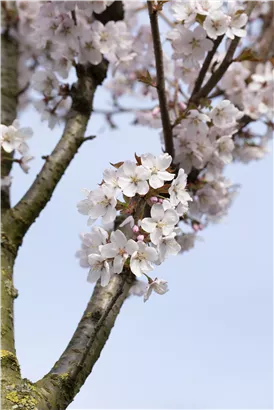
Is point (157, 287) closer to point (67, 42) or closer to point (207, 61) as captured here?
point (207, 61)

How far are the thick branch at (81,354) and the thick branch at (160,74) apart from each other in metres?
0.70

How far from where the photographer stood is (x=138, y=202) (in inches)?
63.2

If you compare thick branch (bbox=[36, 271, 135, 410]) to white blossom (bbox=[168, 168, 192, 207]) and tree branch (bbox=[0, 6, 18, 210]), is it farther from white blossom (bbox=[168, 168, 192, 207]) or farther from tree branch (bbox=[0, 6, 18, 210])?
tree branch (bbox=[0, 6, 18, 210])

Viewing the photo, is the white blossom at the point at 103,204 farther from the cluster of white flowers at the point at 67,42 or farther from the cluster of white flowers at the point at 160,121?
the cluster of white flowers at the point at 67,42

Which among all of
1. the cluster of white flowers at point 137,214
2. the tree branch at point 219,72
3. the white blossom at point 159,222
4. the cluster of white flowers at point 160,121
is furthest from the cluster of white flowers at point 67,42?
the white blossom at point 159,222

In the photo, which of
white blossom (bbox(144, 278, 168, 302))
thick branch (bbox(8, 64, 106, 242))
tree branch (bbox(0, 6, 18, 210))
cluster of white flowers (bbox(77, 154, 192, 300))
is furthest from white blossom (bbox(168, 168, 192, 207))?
tree branch (bbox(0, 6, 18, 210))

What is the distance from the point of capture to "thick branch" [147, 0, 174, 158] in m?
2.03

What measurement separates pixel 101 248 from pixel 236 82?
7.29ft

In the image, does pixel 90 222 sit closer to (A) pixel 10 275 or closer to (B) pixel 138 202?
(B) pixel 138 202

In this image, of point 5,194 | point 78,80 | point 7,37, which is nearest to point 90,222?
point 5,194

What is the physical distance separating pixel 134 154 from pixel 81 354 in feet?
2.58

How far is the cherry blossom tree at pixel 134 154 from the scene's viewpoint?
1.55 meters

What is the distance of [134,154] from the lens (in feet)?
5.19

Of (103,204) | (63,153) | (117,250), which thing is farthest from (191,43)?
(117,250)
